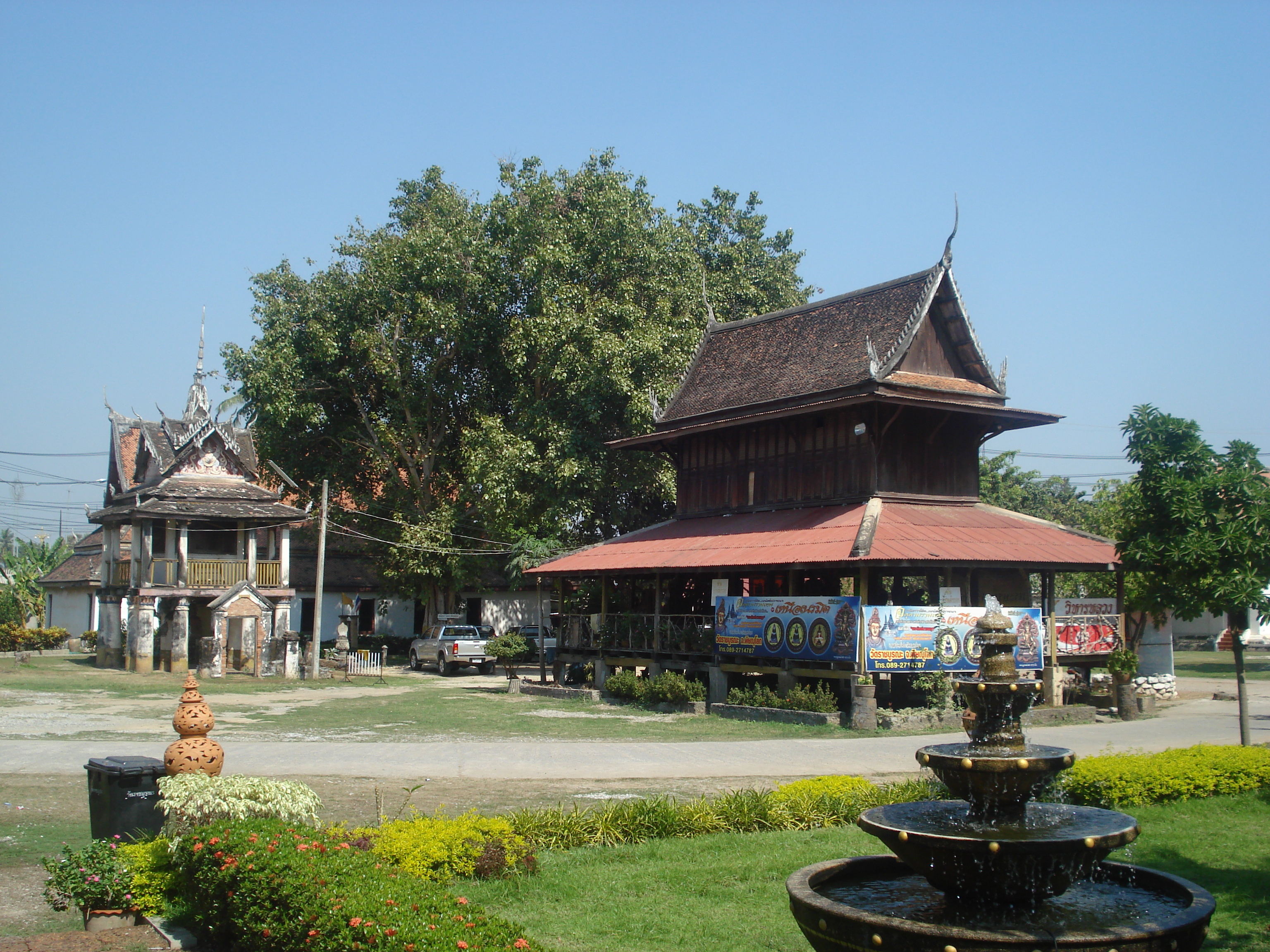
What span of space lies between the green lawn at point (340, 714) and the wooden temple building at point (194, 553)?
7.31 feet

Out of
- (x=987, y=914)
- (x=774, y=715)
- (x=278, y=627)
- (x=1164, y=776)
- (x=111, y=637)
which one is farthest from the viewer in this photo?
(x=111, y=637)

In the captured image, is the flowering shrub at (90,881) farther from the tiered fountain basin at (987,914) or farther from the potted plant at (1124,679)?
the potted plant at (1124,679)

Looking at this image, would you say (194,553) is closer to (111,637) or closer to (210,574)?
(210,574)

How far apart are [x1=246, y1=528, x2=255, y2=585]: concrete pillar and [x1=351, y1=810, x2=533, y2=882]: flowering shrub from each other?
106 feet

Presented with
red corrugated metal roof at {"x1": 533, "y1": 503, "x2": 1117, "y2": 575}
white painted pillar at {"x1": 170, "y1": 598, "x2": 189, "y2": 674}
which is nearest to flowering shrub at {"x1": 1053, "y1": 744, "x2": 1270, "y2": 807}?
red corrugated metal roof at {"x1": 533, "y1": 503, "x2": 1117, "y2": 575}

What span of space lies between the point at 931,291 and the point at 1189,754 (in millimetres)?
15308

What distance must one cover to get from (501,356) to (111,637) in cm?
1818

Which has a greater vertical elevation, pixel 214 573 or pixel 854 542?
pixel 854 542

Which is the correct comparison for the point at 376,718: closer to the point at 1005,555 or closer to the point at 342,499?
the point at 1005,555

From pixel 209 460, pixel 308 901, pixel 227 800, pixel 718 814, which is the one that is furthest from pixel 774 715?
pixel 209 460

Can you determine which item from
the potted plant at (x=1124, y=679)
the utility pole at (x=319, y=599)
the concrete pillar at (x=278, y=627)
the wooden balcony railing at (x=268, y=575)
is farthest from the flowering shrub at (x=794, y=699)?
the wooden balcony railing at (x=268, y=575)

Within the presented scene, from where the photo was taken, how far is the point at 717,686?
25234 mm

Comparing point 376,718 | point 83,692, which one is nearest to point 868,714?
point 376,718

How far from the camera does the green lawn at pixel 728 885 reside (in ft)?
25.0
